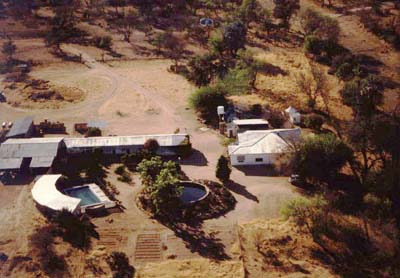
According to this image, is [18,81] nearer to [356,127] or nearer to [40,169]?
[40,169]

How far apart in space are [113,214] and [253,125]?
24290 millimetres

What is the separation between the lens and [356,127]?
182ft

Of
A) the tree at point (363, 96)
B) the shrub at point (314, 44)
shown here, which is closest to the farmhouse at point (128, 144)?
the tree at point (363, 96)

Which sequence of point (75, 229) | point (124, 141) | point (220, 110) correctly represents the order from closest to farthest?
point (75, 229) < point (124, 141) < point (220, 110)

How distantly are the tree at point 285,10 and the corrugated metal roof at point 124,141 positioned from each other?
50528 millimetres

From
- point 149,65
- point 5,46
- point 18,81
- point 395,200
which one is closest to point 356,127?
point 395,200

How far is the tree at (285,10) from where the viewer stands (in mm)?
103312

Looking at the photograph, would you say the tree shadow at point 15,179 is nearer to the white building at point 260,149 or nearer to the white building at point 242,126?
the white building at point 260,149

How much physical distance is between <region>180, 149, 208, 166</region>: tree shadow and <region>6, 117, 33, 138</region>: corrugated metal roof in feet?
73.1

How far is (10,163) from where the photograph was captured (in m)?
60.1

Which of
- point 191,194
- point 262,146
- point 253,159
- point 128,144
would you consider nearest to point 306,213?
point 191,194

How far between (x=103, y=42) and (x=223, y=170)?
52.3 m

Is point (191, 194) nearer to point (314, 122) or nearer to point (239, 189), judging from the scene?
point (239, 189)

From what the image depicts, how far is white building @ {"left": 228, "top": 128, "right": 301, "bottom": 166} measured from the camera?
6025cm
